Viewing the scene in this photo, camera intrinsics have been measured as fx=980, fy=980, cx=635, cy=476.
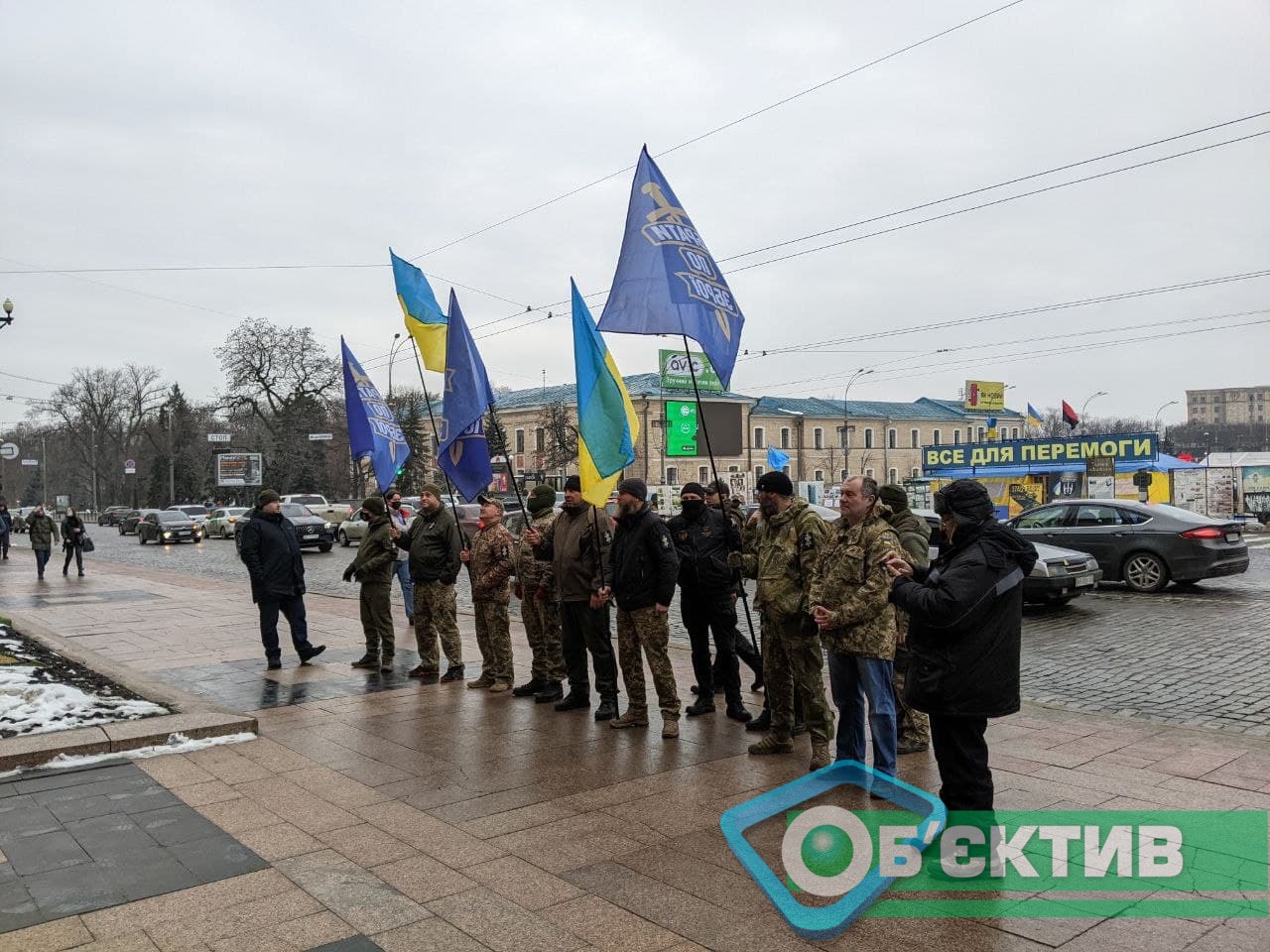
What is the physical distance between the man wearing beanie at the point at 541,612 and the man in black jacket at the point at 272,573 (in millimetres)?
2682

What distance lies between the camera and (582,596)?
26.2 feet

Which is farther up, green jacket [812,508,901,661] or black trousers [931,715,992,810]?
green jacket [812,508,901,661]

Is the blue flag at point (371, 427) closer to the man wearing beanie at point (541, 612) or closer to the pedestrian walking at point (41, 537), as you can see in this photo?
the man wearing beanie at point (541, 612)

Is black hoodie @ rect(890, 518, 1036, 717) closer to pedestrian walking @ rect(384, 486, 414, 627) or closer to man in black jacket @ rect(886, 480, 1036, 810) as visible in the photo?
man in black jacket @ rect(886, 480, 1036, 810)

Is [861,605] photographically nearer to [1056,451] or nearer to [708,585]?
[708,585]

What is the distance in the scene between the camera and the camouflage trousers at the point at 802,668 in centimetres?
623

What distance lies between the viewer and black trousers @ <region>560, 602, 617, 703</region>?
7.81 m

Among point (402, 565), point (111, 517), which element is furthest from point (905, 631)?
point (111, 517)

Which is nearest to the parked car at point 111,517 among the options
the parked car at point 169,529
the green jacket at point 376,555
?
the parked car at point 169,529

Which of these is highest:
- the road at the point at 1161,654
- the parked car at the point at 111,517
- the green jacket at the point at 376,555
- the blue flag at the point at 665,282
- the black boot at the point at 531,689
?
the blue flag at the point at 665,282

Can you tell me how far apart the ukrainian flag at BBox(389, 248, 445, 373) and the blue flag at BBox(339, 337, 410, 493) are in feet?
4.42

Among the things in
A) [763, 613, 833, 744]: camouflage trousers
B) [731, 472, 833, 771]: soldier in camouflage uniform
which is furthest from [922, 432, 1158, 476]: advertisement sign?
[763, 613, 833, 744]: camouflage trousers

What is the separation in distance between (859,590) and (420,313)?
677cm

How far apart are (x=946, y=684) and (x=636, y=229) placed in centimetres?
481
